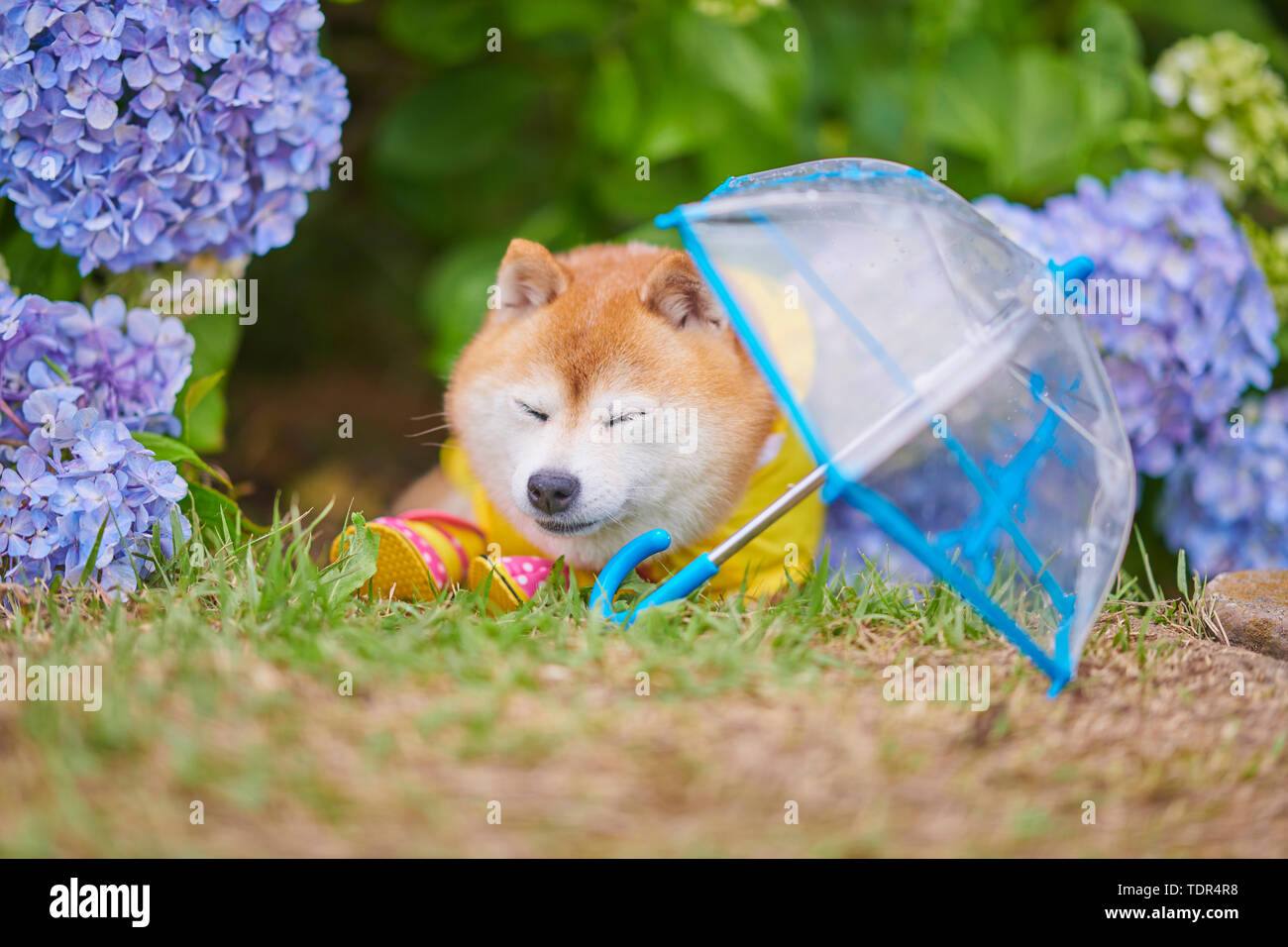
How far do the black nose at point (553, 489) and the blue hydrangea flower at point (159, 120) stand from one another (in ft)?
3.05

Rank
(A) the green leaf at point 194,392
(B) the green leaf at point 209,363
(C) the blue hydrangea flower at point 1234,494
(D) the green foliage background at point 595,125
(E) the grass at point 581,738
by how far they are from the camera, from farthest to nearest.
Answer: (D) the green foliage background at point 595,125 < (C) the blue hydrangea flower at point 1234,494 < (B) the green leaf at point 209,363 < (A) the green leaf at point 194,392 < (E) the grass at point 581,738

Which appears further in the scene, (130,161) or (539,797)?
(130,161)

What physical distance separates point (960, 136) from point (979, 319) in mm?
1482

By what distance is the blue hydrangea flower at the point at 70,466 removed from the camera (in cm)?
205

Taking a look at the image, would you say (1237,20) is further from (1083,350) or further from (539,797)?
(539,797)

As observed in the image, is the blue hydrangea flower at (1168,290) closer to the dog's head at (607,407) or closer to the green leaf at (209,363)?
the dog's head at (607,407)

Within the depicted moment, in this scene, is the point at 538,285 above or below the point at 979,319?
above

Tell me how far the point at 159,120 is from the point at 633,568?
1.33 metres

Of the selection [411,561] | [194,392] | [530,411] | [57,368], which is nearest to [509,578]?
[411,561]

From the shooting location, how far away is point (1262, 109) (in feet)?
9.79

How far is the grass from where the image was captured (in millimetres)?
1407

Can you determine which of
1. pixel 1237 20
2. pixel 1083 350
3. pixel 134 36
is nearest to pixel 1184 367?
pixel 1083 350

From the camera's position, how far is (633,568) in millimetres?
2066

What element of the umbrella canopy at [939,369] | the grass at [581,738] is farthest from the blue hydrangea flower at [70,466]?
the umbrella canopy at [939,369]
